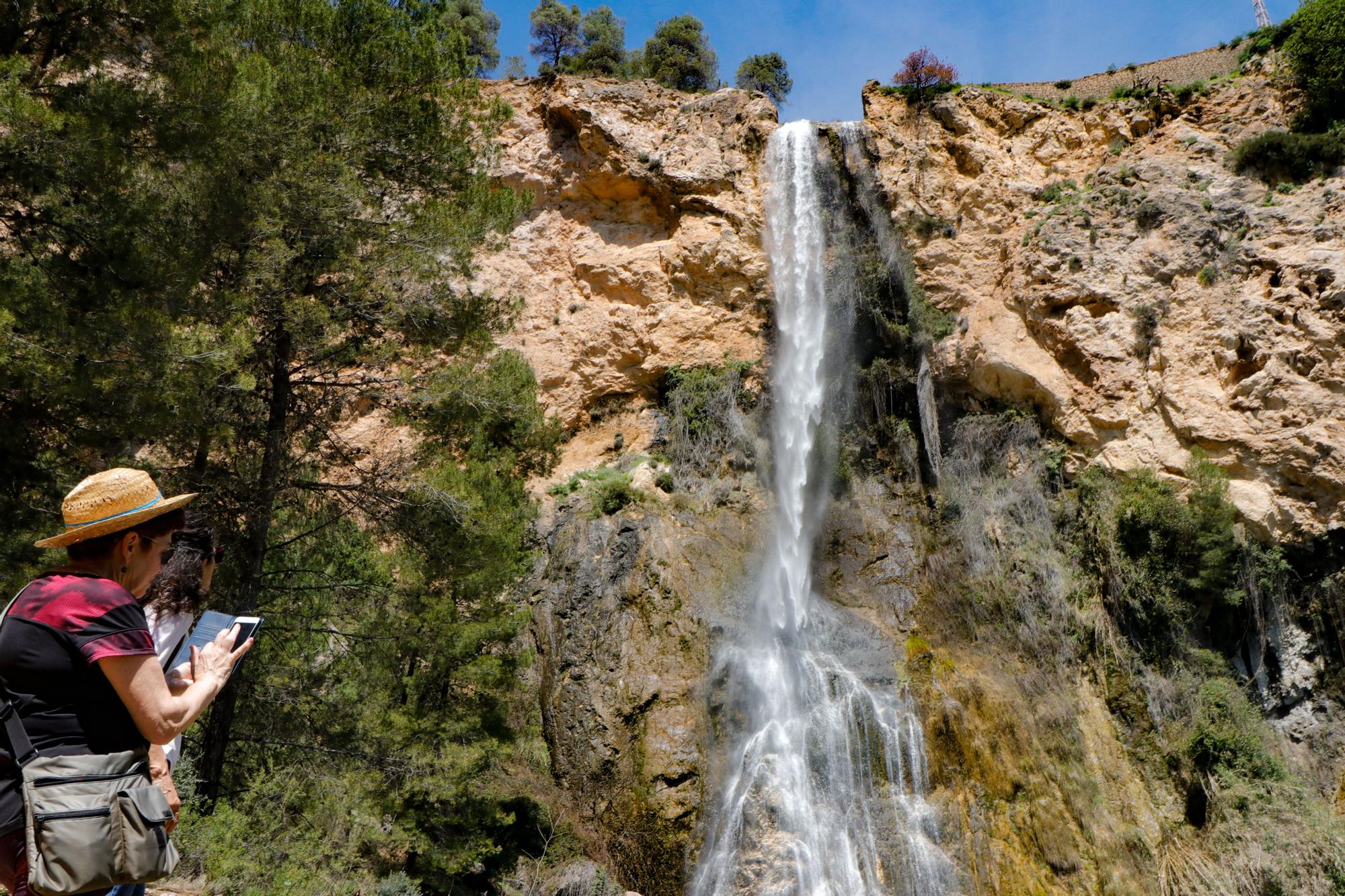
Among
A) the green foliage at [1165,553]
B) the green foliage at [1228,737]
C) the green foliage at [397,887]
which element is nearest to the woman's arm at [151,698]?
the green foliage at [397,887]

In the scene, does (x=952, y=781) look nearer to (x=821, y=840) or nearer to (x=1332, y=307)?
(x=821, y=840)

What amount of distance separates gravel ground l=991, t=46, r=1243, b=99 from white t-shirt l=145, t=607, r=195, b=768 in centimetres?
2028

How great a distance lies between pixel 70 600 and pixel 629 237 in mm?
17541

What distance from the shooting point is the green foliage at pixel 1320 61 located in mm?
15070

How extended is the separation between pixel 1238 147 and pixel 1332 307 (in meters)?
4.32

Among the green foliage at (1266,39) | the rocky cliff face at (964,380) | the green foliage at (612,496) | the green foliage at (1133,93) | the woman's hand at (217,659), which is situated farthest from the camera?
the green foliage at (1133,93)

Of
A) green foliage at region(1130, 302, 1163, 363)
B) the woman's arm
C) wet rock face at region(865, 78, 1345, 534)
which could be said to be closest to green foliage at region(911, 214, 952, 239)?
wet rock face at region(865, 78, 1345, 534)

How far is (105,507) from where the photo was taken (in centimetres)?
219

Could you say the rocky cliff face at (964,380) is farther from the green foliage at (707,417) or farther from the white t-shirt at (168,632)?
the white t-shirt at (168,632)

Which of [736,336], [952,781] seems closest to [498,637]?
[952,781]

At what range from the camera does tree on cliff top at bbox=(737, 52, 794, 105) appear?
2928cm

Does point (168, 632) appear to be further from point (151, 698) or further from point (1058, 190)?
point (1058, 190)

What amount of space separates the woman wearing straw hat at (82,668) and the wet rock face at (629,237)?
1568 centimetres

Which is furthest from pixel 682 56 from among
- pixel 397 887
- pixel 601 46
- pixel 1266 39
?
pixel 397 887
